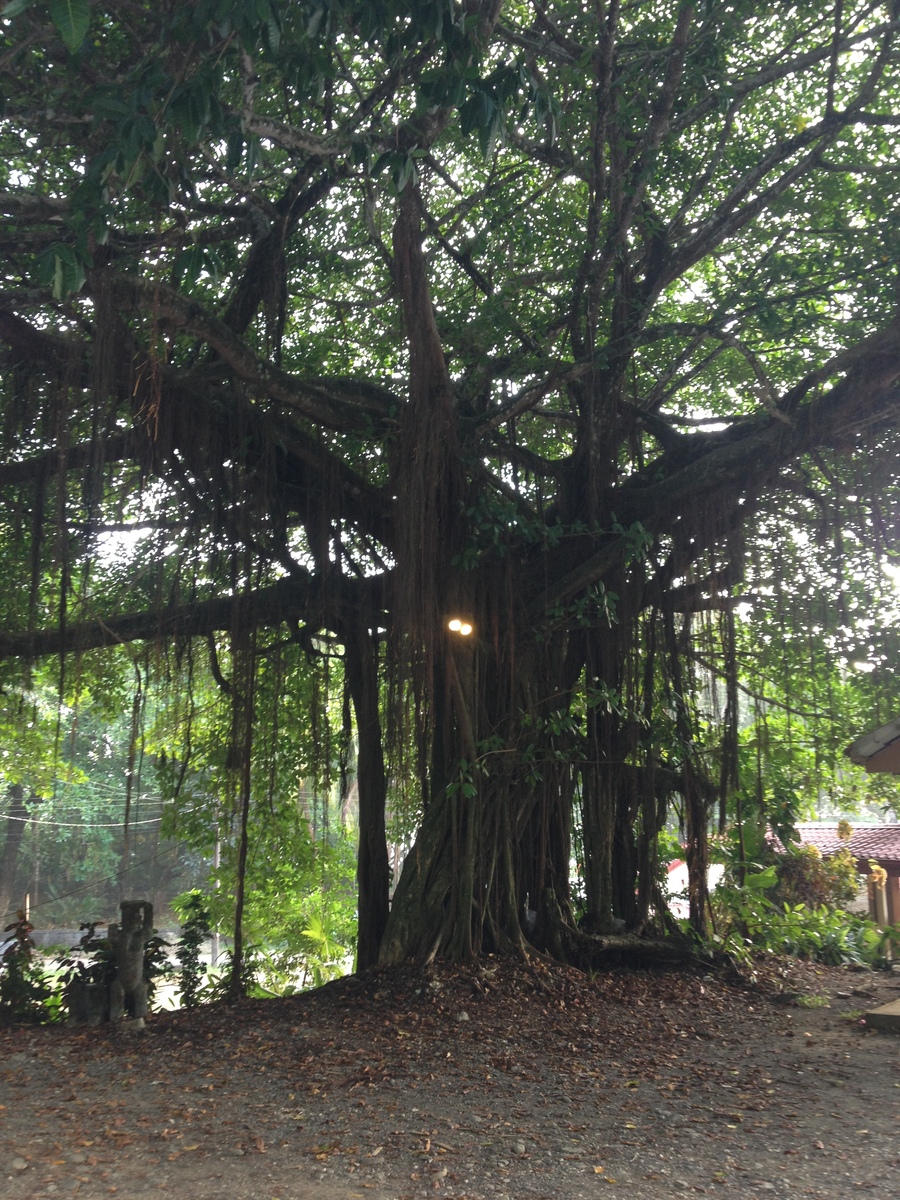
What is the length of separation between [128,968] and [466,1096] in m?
2.54

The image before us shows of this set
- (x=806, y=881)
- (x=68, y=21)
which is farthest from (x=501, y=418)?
(x=806, y=881)

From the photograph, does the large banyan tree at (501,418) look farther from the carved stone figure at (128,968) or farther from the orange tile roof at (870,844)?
the orange tile roof at (870,844)

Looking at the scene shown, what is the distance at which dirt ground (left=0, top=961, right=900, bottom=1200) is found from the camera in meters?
3.18

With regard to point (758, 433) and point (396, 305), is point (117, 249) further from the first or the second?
point (758, 433)

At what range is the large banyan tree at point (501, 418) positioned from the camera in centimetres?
571

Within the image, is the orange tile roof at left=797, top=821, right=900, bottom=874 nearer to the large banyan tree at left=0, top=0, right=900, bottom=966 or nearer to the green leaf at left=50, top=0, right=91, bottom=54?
the large banyan tree at left=0, top=0, right=900, bottom=966

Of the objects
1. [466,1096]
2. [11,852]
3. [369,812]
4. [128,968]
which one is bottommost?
[11,852]

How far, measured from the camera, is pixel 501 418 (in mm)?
6445

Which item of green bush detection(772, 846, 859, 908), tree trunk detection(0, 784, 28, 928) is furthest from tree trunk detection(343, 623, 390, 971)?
tree trunk detection(0, 784, 28, 928)

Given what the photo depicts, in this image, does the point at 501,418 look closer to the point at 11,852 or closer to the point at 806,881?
the point at 806,881

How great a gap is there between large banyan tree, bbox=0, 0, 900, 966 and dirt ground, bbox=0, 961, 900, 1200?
0.85 m

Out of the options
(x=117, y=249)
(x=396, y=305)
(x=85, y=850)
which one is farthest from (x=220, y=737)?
(x=85, y=850)

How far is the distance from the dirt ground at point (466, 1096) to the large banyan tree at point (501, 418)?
85cm

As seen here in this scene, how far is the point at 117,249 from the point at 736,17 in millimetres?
3985
